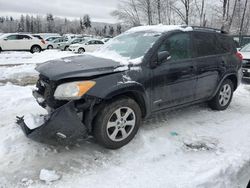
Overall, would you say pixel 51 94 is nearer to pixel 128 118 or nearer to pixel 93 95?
pixel 93 95

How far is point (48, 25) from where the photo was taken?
12619cm

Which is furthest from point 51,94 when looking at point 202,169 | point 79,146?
point 202,169

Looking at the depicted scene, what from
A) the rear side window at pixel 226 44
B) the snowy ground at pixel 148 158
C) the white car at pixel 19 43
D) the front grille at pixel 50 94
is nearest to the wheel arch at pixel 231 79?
the rear side window at pixel 226 44

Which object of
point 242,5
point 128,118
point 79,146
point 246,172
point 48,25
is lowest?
point 246,172

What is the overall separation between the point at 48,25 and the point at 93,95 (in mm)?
131518

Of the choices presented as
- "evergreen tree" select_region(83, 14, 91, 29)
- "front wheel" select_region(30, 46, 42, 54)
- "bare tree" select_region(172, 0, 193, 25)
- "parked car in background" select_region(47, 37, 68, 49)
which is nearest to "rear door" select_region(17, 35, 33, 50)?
"front wheel" select_region(30, 46, 42, 54)

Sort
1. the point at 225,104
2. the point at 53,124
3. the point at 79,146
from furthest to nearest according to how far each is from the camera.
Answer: the point at 225,104 → the point at 79,146 → the point at 53,124

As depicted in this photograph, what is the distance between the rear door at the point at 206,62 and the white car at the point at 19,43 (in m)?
19.7

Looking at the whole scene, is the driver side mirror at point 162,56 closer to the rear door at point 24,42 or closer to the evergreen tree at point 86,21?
the rear door at point 24,42

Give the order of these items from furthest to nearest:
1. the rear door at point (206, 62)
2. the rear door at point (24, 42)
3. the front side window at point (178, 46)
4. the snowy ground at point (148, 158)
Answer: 1. the rear door at point (24, 42)
2. the rear door at point (206, 62)
3. the front side window at point (178, 46)
4. the snowy ground at point (148, 158)

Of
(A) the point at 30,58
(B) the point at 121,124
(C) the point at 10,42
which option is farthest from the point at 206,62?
(C) the point at 10,42

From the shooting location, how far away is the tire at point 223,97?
5.82 metres

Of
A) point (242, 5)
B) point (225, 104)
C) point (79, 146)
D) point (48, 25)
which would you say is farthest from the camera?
point (48, 25)

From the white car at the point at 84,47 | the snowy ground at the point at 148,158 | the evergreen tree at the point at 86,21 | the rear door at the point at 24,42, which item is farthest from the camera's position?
the evergreen tree at the point at 86,21
